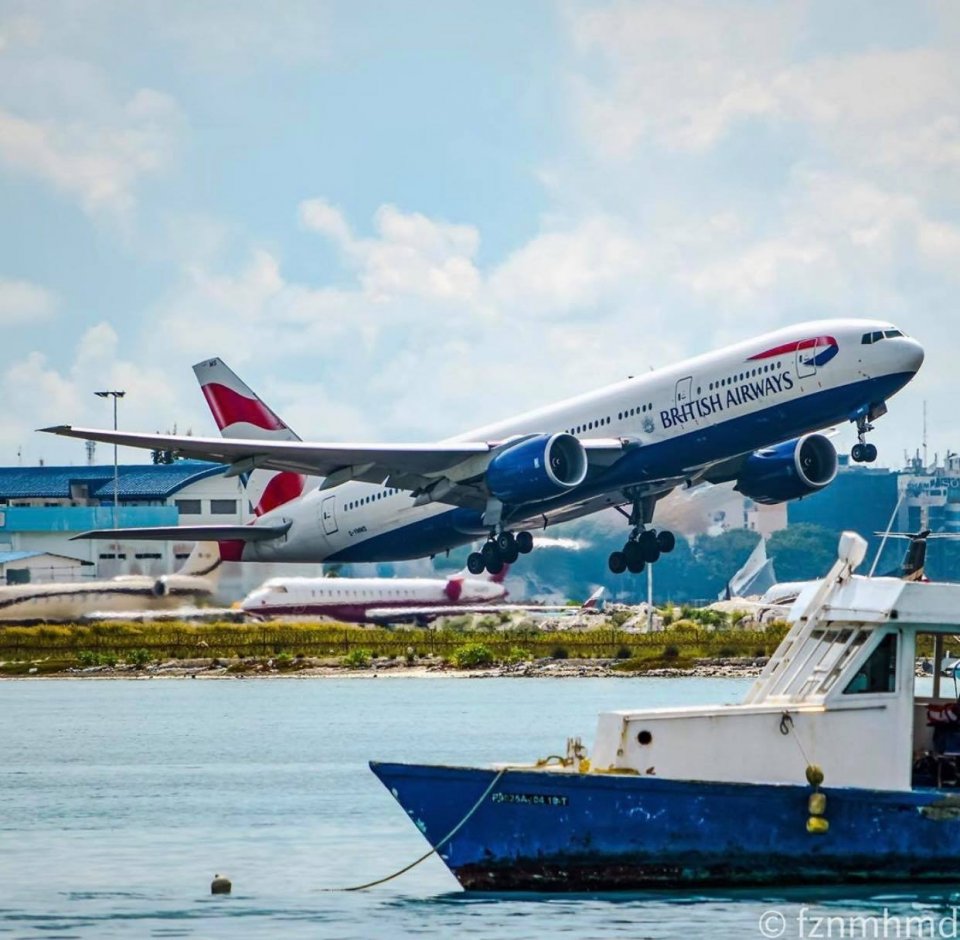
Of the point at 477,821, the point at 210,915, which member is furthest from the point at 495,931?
the point at 210,915

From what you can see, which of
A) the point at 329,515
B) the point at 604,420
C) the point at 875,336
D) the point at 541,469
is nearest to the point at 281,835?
Answer: the point at 541,469

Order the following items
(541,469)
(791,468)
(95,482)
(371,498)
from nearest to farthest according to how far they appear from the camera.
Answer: (541,469) → (791,468) → (371,498) → (95,482)

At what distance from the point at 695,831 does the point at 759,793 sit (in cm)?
108

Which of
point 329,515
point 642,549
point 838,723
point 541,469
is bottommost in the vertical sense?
point 838,723

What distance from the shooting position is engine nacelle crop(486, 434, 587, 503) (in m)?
59.3

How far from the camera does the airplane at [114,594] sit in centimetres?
8469

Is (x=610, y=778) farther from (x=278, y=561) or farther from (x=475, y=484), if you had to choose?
(x=278, y=561)

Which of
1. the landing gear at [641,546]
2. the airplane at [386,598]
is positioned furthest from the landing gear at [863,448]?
the airplane at [386,598]

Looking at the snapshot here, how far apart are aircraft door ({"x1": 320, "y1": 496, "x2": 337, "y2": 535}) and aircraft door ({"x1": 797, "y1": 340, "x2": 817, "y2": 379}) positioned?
18226 millimetres

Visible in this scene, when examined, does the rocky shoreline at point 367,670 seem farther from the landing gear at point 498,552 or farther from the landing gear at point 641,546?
the landing gear at point 498,552

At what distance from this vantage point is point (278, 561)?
72.1m

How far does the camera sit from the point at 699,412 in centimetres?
5834

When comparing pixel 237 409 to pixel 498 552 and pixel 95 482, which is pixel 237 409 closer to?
pixel 498 552

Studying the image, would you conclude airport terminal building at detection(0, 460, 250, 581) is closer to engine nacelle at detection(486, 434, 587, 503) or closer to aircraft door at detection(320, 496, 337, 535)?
aircraft door at detection(320, 496, 337, 535)
